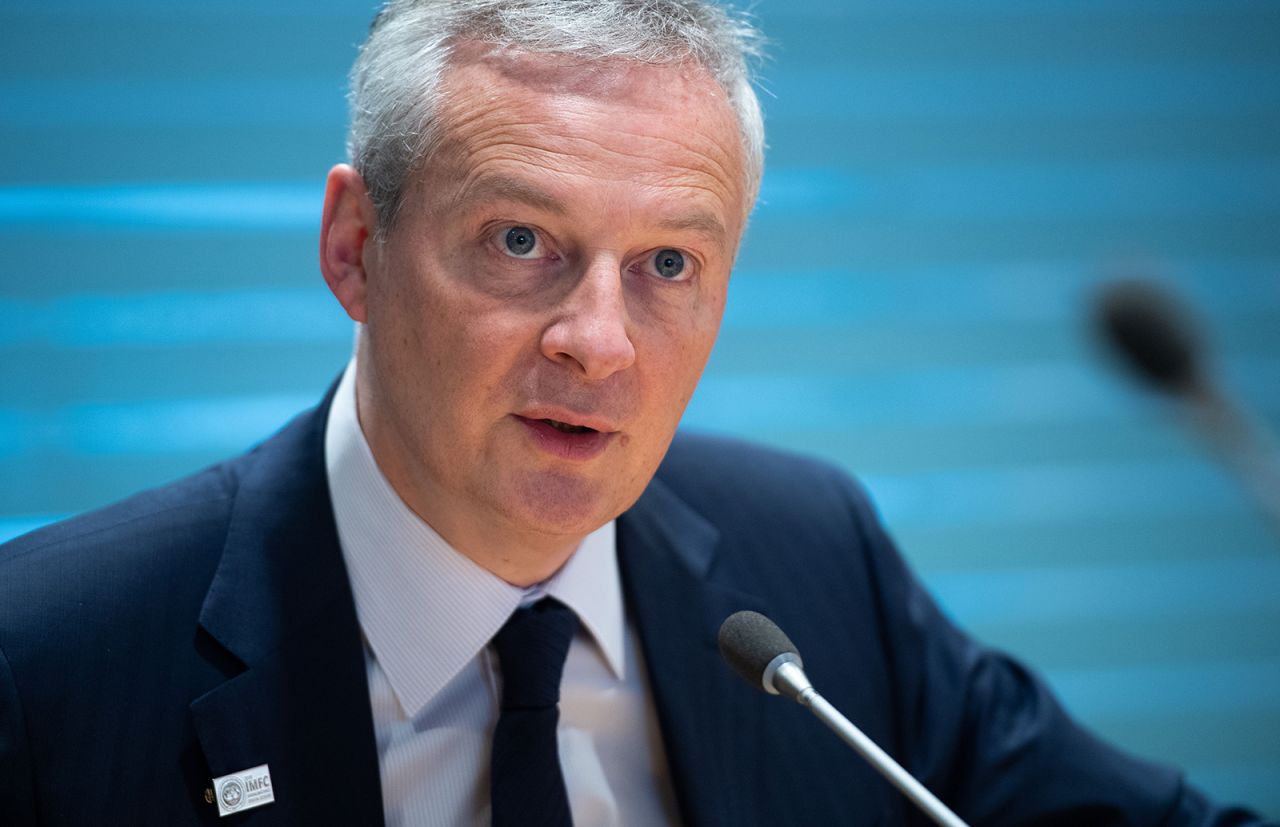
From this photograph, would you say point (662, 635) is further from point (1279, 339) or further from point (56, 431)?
point (1279, 339)

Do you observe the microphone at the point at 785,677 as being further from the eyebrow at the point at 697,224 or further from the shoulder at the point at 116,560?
the shoulder at the point at 116,560

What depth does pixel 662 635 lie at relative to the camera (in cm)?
193

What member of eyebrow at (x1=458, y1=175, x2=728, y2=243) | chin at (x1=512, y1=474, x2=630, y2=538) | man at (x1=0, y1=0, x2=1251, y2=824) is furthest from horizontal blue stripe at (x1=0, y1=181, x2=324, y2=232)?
chin at (x1=512, y1=474, x2=630, y2=538)

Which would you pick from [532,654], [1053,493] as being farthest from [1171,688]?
[532,654]

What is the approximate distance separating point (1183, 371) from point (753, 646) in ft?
2.17

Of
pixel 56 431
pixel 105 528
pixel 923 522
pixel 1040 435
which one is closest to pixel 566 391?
pixel 105 528

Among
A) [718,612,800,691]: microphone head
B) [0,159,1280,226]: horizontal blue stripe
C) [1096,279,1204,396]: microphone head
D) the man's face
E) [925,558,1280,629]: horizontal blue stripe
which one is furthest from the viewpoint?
[925,558,1280,629]: horizontal blue stripe

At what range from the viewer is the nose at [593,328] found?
62.1 inches

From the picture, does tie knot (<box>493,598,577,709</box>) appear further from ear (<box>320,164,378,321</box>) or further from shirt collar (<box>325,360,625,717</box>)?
ear (<box>320,164,378,321</box>)

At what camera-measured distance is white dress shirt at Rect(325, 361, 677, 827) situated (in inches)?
68.4

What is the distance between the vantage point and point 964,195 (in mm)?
3324

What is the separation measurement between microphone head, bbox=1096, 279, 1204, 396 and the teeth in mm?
703

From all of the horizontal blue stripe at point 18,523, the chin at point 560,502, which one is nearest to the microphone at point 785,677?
the chin at point 560,502

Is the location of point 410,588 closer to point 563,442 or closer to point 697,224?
point 563,442
